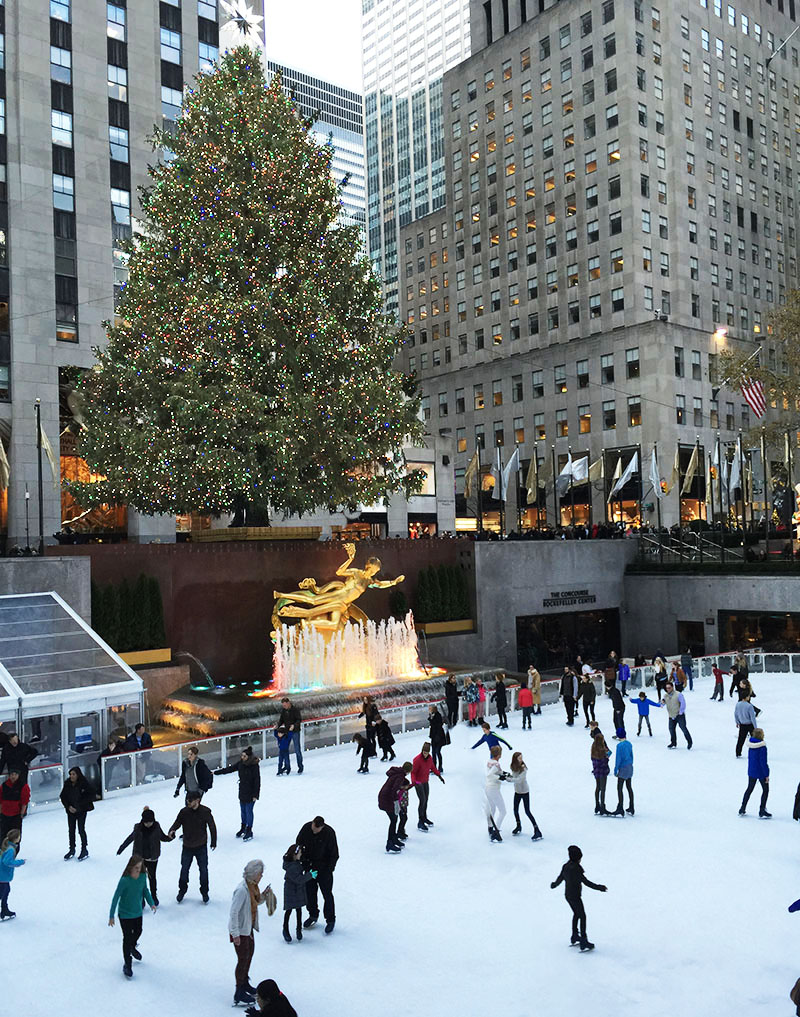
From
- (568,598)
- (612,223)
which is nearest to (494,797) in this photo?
(568,598)

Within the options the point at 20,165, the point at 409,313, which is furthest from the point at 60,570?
the point at 409,313

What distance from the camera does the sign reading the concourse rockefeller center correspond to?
36.2 meters

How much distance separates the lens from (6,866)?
10.5 meters

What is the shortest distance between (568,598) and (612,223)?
39.4 meters

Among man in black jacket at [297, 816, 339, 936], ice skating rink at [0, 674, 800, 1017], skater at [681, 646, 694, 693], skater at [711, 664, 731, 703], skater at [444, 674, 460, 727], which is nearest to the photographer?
ice skating rink at [0, 674, 800, 1017]

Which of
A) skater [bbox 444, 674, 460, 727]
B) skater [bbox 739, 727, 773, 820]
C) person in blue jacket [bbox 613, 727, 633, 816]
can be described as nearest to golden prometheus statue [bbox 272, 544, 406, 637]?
skater [bbox 444, 674, 460, 727]

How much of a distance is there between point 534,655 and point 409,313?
57.6m

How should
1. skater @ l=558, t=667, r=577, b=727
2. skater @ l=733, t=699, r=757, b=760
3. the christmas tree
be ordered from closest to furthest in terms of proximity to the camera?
skater @ l=733, t=699, r=757, b=760 < skater @ l=558, t=667, r=577, b=727 < the christmas tree

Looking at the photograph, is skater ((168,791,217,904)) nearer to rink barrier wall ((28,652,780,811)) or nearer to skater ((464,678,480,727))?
rink barrier wall ((28,652,780,811))

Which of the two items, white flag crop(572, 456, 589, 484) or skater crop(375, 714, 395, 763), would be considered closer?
skater crop(375, 714, 395, 763)

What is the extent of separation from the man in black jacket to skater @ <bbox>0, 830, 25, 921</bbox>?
345cm

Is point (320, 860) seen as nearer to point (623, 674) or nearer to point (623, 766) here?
point (623, 766)

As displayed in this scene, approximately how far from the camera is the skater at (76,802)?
12.6 m

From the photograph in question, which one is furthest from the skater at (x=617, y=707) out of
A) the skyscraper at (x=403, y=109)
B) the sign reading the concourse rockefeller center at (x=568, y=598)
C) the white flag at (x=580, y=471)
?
the skyscraper at (x=403, y=109)
